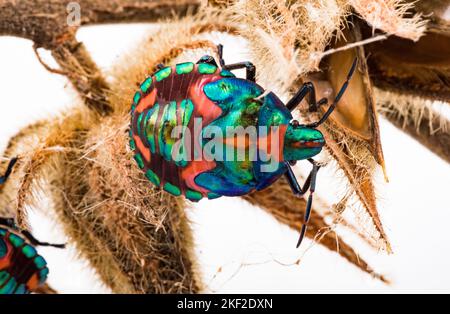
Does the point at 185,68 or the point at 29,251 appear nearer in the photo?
the point at 185,68

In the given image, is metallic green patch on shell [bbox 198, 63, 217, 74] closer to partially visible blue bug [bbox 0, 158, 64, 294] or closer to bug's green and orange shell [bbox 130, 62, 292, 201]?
bug's green and orange shell [bbox 130, 62, 292, 201]

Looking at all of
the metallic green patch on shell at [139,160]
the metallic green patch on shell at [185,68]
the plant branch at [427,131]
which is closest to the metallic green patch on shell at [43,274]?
the metallic green patch on shell at [139,160]

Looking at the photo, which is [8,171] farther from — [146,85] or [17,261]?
[146,85]

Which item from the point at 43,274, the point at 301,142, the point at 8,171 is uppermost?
the point at 301,142

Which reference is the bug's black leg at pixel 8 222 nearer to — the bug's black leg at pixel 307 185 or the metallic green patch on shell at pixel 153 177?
the metallic green patch on shell at pixel 153 177

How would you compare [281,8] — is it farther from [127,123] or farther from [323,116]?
[127,123]

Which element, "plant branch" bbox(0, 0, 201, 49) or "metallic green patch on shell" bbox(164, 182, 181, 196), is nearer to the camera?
"metallic green patch on shell" bbox(164, 182, 181, 196)

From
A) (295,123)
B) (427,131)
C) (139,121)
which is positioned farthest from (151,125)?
(427,131)

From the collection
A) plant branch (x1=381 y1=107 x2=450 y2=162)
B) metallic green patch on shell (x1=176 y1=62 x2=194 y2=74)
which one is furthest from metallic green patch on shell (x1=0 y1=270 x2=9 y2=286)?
plant branch (x1=381 y1=107 x2=450 y2=162)

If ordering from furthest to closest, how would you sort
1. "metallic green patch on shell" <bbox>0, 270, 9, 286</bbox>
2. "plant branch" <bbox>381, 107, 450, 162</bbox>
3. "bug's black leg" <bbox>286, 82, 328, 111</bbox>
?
"plant branch" <bbox>381, 107, 450, 162</bbox>
"metallic green patch on shell" <bbox>0, 270, 9, 286</bbox>
"bug's black leg" <bbox>286, 82, 328, 111</bbox>
